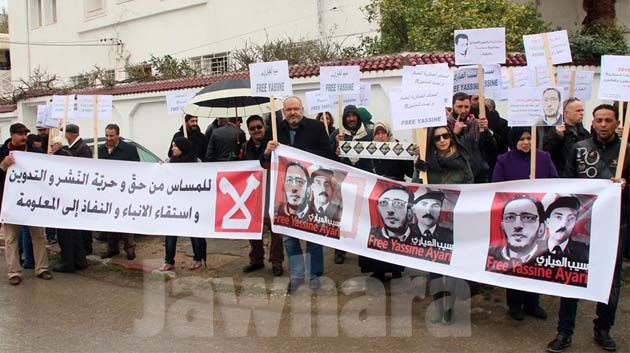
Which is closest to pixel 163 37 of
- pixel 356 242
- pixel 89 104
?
pixel 89 104

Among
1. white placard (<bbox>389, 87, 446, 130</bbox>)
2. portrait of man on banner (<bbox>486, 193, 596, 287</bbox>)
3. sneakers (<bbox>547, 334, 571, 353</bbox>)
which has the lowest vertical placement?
sneakers (<bbox>547, 334, 571, 353</bbox>)

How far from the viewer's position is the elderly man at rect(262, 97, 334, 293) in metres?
6.45

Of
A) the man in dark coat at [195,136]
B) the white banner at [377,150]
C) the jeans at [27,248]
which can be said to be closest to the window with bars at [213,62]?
the man in dark coat at [195,136]

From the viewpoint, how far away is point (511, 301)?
549 cm

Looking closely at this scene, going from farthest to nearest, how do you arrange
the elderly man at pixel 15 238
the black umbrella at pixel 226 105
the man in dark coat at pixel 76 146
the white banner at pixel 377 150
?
1. the black umbrella at pixel 226 105
2. the man in dark coat at pixel 76 146
3. the elderly man at pixel 15 238
4. the white banner at pixel 377 150

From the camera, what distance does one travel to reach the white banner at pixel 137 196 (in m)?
6.69

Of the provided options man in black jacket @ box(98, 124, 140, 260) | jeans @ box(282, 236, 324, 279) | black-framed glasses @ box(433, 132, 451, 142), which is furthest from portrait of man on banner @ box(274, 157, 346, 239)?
man in black jacket @ box(98, 124, 140, 260)

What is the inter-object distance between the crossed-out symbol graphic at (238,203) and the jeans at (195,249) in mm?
848

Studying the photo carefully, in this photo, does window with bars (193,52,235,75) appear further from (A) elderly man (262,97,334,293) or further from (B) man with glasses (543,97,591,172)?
(B) man with glasses (543,97,591,172)

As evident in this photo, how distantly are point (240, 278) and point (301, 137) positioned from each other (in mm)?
1763

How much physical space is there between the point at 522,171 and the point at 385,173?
5.88 feet

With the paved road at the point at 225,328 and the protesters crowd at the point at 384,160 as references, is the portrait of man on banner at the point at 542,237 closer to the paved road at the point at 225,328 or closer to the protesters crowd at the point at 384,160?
the protesters crowd at the point at 384,160

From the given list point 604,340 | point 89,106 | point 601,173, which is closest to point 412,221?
point 601,173

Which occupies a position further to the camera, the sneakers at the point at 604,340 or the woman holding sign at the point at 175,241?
the woman holding sign at the point at 175,241
